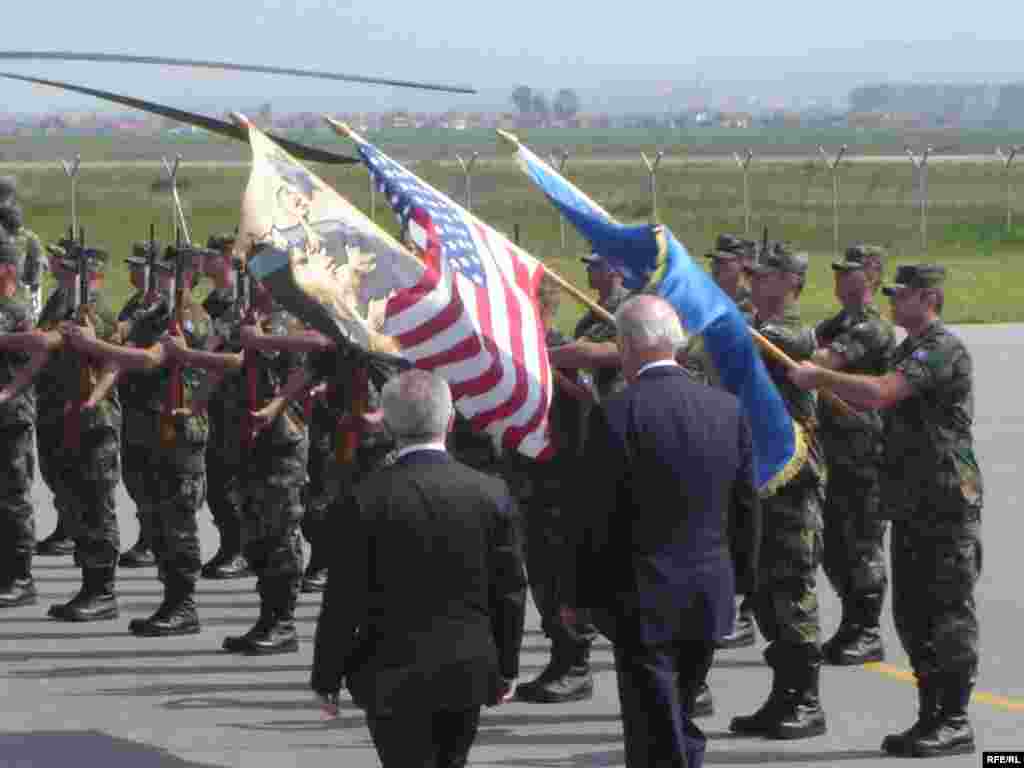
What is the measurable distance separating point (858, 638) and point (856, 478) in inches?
29.7

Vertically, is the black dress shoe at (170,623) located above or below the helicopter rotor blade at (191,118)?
below

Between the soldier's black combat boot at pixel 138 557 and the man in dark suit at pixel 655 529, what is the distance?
21.9 ft

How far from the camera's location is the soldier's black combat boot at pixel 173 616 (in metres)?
11.3

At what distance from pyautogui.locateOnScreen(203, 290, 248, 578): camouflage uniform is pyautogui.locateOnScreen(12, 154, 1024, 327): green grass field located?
14471mm

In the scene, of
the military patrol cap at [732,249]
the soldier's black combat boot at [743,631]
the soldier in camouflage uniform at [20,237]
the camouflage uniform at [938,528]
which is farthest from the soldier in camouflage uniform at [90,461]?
the camouflage uniform at [938,528]

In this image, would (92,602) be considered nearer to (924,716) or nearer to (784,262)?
(784,262)

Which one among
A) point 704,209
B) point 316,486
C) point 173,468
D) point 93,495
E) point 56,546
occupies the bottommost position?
point 704,209

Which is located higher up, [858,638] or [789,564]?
[789,564]

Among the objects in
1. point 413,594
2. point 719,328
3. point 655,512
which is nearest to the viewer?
point 413,594

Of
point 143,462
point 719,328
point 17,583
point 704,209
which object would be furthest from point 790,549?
point 704,209

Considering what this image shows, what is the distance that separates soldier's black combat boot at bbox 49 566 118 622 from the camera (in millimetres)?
11711

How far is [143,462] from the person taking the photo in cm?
1149

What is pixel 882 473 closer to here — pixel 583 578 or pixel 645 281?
pixel 645 281

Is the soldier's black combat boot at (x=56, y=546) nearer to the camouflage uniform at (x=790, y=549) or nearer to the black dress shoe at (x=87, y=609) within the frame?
the black dress shoe at (x=87, y=609)
